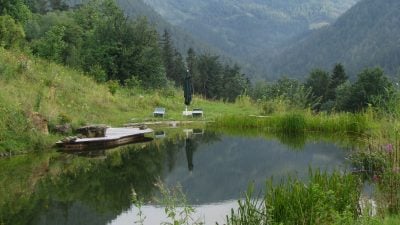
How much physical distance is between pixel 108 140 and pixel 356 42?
6790 inches

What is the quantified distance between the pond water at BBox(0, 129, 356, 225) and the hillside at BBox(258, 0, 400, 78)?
436 ft

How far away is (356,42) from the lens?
17612 centimetres

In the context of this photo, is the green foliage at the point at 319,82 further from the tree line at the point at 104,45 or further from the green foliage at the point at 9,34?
the green foliage at the point at 9,34

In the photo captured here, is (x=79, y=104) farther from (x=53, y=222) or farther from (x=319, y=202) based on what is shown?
(x=319, y=202)

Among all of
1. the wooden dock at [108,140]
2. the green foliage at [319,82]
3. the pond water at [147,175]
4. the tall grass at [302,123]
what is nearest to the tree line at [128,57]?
the green foliage at [319,82]

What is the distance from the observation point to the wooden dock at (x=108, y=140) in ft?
45.7

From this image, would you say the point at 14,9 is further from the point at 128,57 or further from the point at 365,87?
the point at 365,87

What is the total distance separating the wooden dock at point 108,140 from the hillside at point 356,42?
13202 cm

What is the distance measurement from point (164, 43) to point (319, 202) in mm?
71642

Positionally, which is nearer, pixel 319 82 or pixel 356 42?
pixel 319 82

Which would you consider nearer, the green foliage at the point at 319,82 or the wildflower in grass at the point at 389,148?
the wildflower in grass at the point at 389,148

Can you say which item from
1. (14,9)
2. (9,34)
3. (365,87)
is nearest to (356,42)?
(365,87)

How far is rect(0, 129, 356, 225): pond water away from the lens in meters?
8.36

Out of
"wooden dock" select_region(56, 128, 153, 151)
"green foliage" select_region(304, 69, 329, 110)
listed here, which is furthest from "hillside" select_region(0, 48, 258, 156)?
"green foliage" select_region(304, 69, 329, 110)
